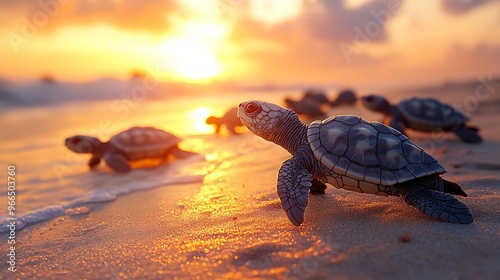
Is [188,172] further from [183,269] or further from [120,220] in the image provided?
[183,269]

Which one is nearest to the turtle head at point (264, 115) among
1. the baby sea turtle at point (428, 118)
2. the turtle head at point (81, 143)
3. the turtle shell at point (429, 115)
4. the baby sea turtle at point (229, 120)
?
the turtle head at point (81, 143)

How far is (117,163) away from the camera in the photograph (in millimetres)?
5473

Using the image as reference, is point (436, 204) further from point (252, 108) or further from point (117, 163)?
point (117, 163)

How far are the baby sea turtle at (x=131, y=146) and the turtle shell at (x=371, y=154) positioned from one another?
3.69m

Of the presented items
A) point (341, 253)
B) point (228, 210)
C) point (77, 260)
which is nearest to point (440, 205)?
point (341, 253)

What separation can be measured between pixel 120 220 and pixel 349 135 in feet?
7.43

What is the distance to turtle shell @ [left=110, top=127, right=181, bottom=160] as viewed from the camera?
578cm

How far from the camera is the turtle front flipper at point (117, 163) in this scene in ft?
17.8

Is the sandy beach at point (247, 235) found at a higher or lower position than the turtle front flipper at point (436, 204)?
lower

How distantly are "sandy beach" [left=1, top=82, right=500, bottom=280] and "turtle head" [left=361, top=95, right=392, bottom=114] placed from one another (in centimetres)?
254

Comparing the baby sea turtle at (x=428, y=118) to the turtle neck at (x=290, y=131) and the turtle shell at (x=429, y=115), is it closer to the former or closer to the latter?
the turtle shell at (x=429, y=115)

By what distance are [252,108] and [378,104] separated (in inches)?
179

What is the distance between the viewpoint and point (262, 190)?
3.77 metres

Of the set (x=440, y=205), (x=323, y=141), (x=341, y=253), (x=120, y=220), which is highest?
(x=323, y=141)
